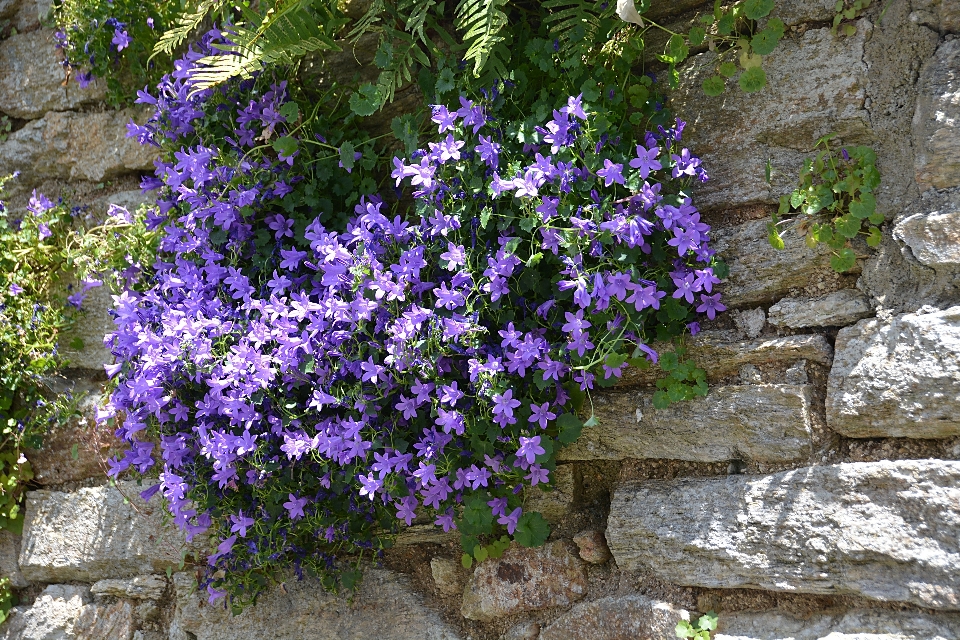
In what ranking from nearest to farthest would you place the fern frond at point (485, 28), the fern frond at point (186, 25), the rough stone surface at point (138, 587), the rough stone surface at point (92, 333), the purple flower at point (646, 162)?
the purple flower at point (646, 162) < the fern frond at point (485, 28) < the fern frond at point (186, 25) < the rough stone surface at point (138, 587) < the rough stone surface at point (92, 333)

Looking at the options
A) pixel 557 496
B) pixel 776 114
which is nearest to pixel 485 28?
pixel 776 114

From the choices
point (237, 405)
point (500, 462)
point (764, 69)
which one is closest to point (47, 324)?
point (237, 405)

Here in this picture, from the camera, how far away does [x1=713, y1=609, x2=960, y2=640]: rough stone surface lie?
72.5 inches

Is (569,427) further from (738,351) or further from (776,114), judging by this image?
(776,114)

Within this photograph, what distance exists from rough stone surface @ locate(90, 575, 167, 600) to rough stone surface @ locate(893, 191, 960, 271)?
2741 millimetres

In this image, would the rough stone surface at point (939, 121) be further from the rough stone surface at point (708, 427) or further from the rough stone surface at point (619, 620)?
the rough stone surface at point (619, 620)

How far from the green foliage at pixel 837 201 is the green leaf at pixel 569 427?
2.28 feet

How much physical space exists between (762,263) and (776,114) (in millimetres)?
404

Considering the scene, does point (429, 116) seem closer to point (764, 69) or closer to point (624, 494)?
point (764, 69)

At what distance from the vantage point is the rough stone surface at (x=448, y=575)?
2.58 metres

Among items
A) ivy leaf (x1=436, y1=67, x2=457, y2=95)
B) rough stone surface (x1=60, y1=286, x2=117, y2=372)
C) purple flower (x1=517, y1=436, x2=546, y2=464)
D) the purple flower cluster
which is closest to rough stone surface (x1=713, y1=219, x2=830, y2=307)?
the purple flower cluster

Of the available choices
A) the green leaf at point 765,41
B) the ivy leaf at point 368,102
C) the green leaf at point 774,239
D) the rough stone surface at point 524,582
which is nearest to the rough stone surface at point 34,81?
the ivy leaf at point 368,102

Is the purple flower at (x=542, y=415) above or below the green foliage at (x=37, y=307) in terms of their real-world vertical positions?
below

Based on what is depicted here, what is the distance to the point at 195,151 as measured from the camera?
2801 mm
